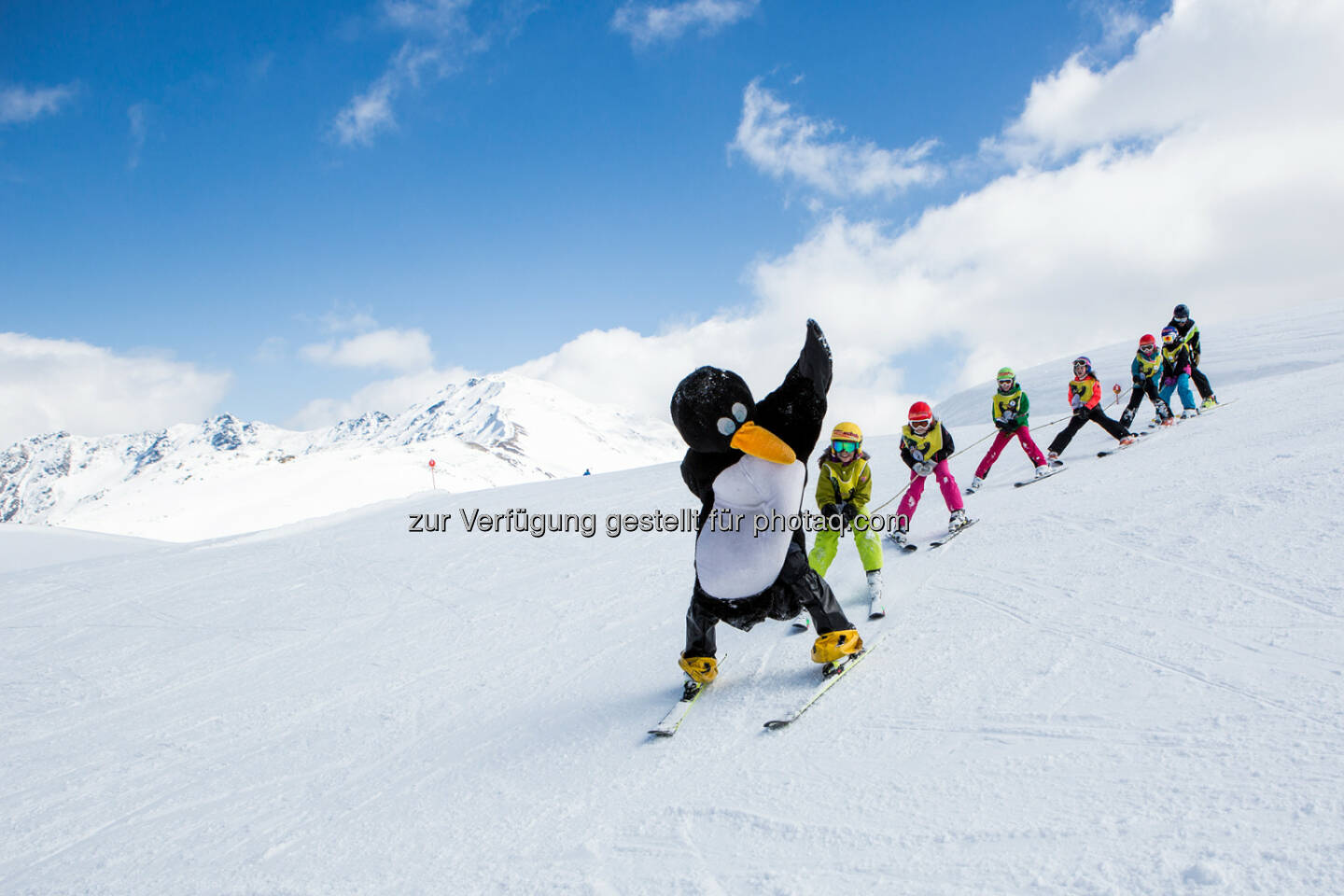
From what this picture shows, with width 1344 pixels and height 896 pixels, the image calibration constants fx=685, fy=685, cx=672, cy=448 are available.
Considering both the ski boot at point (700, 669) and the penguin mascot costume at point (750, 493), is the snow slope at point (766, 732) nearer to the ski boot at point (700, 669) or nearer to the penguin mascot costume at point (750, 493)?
the ski boot at point (700, 669)

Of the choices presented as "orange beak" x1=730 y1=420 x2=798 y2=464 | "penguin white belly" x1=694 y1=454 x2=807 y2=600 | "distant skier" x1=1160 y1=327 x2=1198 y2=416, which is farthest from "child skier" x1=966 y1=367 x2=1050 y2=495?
"orange beak" x1=730 y1=420 x2=798 y2=464

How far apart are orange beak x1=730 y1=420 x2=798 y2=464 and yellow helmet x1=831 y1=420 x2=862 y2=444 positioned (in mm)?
1871

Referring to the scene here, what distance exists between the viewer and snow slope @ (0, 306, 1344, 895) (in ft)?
7.85

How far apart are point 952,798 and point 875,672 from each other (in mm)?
1456

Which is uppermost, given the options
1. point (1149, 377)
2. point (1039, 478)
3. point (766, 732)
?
point (1149, 377)

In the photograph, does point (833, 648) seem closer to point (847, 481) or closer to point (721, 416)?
point (721, 416)

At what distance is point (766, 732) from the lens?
360cm

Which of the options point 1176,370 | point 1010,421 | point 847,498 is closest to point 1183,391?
point 1176,370

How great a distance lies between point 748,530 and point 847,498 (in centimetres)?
210

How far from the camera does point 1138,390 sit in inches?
428

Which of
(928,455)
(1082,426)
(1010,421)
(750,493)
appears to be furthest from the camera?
(1082,426)

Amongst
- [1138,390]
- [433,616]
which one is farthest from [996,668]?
[1138,390]

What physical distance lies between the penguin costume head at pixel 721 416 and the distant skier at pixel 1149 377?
9.59m

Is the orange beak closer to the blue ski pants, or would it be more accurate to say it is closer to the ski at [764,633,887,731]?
the ski at [764,633,887,731]
